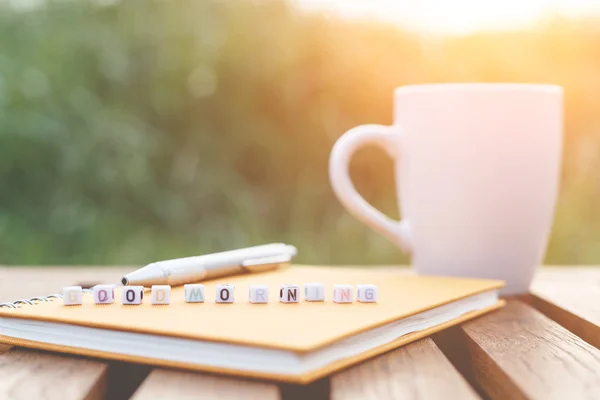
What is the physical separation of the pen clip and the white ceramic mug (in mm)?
152

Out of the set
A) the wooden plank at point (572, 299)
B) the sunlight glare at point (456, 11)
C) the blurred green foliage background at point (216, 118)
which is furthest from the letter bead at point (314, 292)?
the sunlight glare at point (456, 11)

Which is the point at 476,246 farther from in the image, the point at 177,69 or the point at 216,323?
the point at 177,69

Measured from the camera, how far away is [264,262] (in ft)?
2.41

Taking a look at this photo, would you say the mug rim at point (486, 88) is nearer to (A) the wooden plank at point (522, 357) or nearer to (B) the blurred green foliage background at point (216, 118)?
(A) the wooden plank at point (522, 357)

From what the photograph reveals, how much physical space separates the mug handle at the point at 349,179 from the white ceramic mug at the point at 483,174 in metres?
0.02

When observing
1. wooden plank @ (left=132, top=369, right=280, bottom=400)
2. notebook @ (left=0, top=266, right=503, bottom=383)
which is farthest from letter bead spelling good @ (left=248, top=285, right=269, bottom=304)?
wooden plank @ (left=132, top=369, right=280, bottom=400)

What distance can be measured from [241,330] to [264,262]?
0.31 meters

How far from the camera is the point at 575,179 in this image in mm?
1393

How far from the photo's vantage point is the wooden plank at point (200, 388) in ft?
1.23

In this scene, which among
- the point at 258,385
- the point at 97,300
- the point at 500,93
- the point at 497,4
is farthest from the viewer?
the point at 497,4

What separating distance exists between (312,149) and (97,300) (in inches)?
36.7

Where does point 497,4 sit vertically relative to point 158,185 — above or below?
above

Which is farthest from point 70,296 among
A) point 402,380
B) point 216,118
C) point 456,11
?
point 456,11

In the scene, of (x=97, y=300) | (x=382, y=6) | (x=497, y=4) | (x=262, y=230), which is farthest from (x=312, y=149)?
(x=97, y=300)
